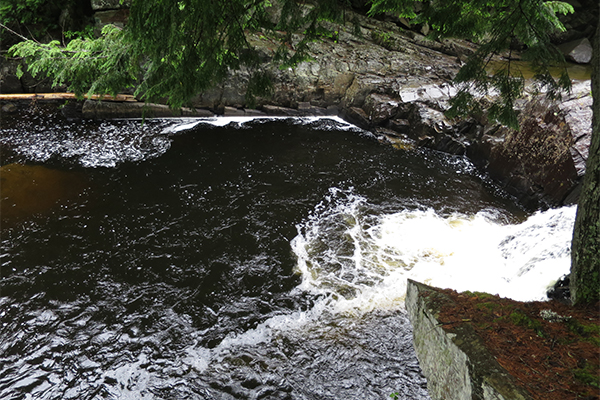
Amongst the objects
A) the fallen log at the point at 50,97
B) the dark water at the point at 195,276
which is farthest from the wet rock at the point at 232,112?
the fallen log at the point at 50,97

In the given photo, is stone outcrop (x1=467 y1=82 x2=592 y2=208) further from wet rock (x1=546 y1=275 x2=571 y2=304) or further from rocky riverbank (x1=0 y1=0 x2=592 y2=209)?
wet rock (x1=546 y1=275 x2=571 y2=304)

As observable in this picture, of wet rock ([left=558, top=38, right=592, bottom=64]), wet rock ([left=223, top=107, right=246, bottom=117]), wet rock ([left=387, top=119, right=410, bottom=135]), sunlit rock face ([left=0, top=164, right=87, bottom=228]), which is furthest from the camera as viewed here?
wet rock ([left=558, top=38, right=592, bottom=64])

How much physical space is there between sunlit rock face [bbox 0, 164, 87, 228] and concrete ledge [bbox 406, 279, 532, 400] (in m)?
7.95

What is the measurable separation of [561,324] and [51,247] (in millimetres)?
8067

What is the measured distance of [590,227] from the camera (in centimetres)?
313

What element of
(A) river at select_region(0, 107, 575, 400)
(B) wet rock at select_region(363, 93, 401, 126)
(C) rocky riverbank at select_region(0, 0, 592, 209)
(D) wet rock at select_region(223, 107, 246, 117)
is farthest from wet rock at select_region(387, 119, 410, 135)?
(D) wet rock at select_region(223, 107, 246, 117)

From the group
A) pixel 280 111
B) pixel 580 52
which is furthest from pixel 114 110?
pixel 580 52

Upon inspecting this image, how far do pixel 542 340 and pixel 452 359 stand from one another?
805 millimetres

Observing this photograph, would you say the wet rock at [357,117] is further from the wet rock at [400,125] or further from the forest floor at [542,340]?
the forest floor at [542,340]

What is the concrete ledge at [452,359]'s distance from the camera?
106 inches

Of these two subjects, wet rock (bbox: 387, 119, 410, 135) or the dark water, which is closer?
the dark water

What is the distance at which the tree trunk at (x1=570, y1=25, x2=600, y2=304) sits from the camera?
119 inches

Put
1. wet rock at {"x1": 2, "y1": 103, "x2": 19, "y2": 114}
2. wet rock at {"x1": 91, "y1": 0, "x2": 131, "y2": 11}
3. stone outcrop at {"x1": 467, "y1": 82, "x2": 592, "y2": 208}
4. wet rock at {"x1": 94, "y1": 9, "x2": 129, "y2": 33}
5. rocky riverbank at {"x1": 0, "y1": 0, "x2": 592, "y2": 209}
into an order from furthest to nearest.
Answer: wet rock at {"x1": 91, "y1": 0, "x2": 131, "y2": 11}, wet rock at {"x1": 94, "y1": 9, "x2": 129, "y2": 33}, wet rock at {"x1": 2, "y1": 103, "x2": 19, "y2": 114}, rocky riverbank at {"x1": 0, "y1": 0, "x2": 592, "y2": 209}, stone outcrop at {"x1": 467, "y1": 82, "x2": 592, "y2": 208}

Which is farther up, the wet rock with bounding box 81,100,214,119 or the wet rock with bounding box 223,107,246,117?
the wet rock with bounding box 223,107,246,117
